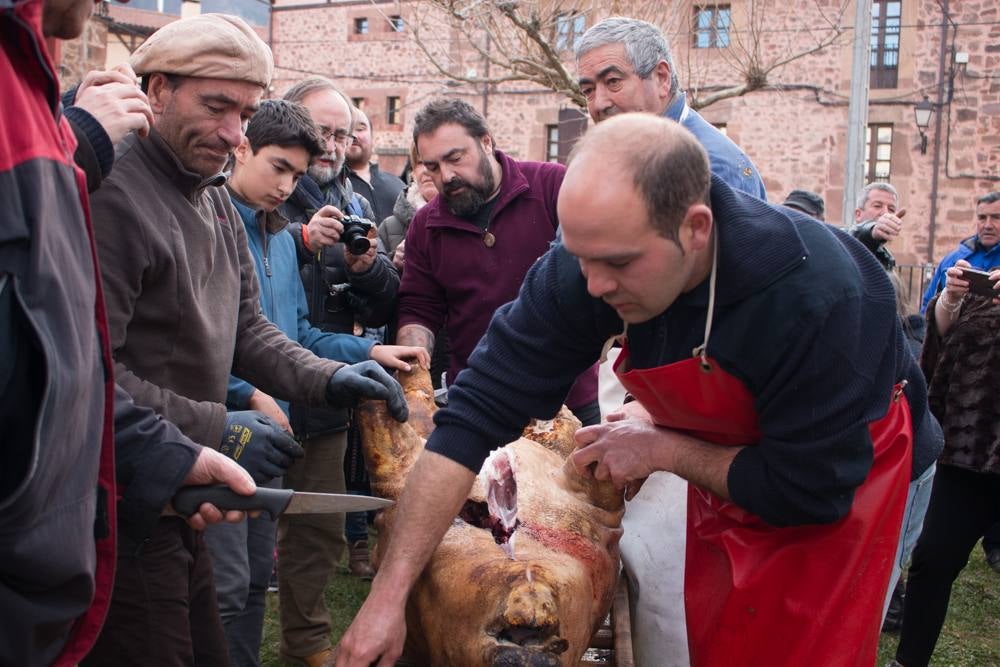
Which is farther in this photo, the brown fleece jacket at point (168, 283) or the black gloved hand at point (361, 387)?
the black gloved hand at point (361, 387)

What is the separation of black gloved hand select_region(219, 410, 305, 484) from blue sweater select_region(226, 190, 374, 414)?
1167mm

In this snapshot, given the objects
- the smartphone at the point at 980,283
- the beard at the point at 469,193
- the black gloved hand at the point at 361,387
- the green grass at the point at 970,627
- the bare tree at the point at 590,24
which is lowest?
the green grass at the point at 970,627

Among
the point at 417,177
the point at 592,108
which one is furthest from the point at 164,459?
the point at 417,177

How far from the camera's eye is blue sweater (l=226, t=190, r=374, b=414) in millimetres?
3643

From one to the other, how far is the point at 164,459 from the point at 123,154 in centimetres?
78

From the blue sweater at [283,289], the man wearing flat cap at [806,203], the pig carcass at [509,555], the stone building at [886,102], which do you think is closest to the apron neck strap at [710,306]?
the pig carcass at [509,555]

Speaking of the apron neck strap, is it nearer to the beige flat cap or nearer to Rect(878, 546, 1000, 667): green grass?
the beige flat cap

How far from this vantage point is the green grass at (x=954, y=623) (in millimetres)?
4750

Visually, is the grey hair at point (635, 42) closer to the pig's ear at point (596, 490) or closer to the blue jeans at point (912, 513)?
the pig's ear at point (596, 490)

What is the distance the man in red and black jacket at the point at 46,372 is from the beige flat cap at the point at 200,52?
30.2 inches

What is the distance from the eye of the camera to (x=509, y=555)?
2617 mm

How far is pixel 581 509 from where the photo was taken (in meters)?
3.01

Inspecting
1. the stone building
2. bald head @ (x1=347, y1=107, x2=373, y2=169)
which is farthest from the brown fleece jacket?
the stone building

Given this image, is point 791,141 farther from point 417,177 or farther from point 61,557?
point 61,557
